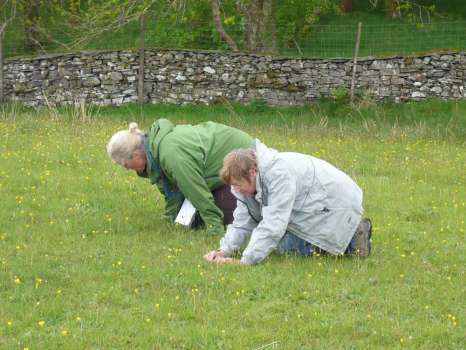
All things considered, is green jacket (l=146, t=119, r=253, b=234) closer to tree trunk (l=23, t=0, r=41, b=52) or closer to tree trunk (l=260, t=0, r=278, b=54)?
tree trunk (l=260, t=0, r=278, b=54)

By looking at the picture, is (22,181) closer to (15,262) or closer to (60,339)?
(15,262)

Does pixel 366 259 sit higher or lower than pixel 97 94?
higher

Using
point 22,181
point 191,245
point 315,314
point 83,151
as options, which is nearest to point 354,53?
point 83,151

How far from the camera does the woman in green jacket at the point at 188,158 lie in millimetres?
7859

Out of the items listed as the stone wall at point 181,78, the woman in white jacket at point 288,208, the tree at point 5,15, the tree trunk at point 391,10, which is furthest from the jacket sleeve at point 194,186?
the tree trunk at point 391,10

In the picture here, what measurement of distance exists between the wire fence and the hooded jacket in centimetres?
1591

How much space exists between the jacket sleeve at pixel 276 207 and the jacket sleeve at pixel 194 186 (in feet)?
3.81

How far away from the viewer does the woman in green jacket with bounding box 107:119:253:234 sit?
786 cm

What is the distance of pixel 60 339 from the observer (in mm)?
5582

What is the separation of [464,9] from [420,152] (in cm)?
1810

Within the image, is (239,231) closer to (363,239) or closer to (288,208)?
(288,208)

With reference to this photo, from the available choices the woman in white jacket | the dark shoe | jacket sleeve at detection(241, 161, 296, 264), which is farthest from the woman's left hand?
the dark shoe

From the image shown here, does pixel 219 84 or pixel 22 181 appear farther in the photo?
pixel 219 84

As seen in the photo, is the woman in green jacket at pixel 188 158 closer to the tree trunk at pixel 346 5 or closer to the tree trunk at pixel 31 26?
the tree trunk at pixel 31 26
